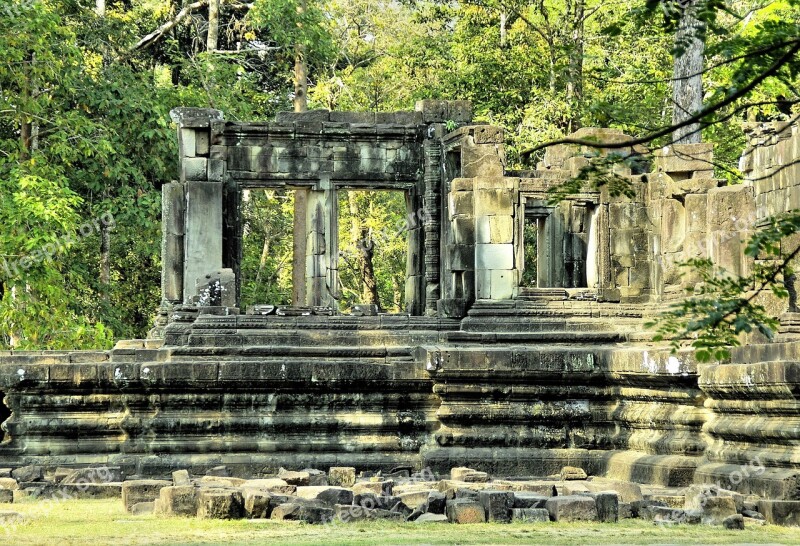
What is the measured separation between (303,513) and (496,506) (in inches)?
57.6

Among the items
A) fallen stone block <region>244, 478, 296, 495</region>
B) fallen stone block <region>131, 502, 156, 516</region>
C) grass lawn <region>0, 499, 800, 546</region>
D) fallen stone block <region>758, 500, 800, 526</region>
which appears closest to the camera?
grass lawn <region>0, 499, 800, 546</region>

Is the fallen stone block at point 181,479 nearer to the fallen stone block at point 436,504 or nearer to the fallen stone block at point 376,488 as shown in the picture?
the fallen stone block at point 376,488

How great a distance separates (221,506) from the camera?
11.2 m

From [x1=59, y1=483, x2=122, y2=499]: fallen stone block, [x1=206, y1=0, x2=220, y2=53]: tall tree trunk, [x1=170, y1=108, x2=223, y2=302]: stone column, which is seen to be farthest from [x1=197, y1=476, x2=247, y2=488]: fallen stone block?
[x1=206, y1=0, x2=220, y2=53]: tall tree trunk

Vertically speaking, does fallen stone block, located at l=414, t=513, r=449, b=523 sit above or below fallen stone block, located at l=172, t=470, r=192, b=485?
below

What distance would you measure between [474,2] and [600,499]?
71.4 ft

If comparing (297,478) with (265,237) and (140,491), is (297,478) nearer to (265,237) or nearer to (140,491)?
(140,491)

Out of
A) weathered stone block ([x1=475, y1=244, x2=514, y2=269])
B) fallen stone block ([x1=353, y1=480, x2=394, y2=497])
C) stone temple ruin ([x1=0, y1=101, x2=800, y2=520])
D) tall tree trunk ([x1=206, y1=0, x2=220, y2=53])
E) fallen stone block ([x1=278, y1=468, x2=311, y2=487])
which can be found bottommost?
fallen stone block ([x1=278, y1=468, x2=311, y2=487])

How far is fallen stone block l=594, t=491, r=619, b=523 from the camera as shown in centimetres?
1112

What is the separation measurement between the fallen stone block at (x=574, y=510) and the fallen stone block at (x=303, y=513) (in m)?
1.72

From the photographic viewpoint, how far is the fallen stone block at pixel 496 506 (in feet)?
36.2

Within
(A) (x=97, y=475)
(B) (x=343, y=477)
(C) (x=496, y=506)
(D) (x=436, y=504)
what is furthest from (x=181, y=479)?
(C) (x=496, y=506)

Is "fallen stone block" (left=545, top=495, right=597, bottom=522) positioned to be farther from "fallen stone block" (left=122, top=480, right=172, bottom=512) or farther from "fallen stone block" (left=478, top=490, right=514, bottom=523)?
"fallen stone block" (left=122, top=480, right=172, bottom=512)

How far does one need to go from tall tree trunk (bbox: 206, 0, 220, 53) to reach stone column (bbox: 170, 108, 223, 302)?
39.5 feet
